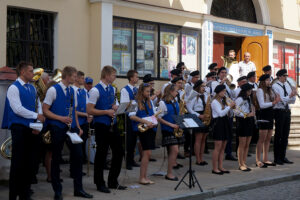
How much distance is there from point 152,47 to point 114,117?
23.8ft

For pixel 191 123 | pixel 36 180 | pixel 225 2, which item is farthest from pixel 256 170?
pixel 225 2

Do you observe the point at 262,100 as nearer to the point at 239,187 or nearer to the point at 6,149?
the point at 239,187

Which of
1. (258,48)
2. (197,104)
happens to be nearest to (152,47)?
(197,104)

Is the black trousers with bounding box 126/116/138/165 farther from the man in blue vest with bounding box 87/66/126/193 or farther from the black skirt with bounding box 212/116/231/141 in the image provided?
the man in blue vest with bounding box 87/66/126/193

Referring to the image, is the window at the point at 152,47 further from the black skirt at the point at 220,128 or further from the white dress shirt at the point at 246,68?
the black skirt at the point at 220,128

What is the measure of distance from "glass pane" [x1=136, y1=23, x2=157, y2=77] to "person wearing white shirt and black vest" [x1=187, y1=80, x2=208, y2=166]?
308 cm

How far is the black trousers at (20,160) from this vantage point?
7484mm

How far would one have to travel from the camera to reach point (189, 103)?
1213 cm

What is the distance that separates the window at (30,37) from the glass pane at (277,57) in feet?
32.7

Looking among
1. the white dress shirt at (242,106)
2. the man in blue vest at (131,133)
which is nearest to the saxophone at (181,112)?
the man in blue vest at (131,133)

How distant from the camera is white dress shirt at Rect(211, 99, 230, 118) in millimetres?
10759

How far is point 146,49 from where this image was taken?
50.9ft

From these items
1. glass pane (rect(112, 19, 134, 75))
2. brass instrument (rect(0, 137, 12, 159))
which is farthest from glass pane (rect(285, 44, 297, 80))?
brass instrument (rect(0, 137, 12, 159))

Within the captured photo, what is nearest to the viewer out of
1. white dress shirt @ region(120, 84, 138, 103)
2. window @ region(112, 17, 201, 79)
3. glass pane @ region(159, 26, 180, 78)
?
white dress shirt @ region(120, 84, 138, 103)
